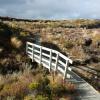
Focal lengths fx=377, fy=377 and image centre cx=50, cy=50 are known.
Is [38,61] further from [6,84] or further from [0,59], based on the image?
[6,84]

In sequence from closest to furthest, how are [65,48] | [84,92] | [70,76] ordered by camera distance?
1. [84,92]
2. [70,76]
3. [65,48]

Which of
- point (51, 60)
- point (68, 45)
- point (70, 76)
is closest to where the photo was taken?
point (70, 76)

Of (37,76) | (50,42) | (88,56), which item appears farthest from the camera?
(50,42)

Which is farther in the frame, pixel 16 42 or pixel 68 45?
pixel 68 45

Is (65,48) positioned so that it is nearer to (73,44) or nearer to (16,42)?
(73,44)

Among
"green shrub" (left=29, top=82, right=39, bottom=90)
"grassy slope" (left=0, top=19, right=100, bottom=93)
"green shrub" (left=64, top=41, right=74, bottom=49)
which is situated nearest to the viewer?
"green shrub" (left=29, top=82, right=39, bottom=90)

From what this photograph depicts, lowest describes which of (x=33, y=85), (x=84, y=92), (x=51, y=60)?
(x=84, y=92)

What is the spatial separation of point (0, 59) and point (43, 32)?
603 inches

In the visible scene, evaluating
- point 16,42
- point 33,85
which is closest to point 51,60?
point 33,85

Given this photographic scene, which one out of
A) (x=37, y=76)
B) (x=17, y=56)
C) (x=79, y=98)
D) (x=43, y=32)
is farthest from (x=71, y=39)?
(x=79, y=98)

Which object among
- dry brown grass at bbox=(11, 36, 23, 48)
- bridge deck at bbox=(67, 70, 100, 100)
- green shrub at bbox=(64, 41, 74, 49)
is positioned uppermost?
dry brown grass at bbox=(11, 36, 23, 48)

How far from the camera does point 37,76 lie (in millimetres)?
20359

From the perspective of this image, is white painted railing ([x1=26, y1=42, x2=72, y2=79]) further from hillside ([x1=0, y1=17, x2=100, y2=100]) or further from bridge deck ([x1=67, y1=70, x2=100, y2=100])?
bridge deck ([x1=67, y1=70, x2=100, y2=100])

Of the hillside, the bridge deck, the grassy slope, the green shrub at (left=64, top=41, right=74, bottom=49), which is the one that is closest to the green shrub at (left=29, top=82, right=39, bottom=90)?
the bridge deck
